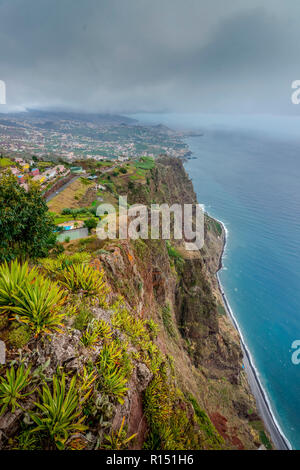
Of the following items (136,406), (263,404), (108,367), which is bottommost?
(263,404)

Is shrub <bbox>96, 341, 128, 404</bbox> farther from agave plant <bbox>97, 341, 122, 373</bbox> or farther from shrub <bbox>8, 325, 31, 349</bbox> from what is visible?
shrub <bbox>8, 325, 31, 349</bbox>

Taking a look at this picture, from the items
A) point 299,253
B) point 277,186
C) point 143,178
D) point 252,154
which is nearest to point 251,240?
point 299,253

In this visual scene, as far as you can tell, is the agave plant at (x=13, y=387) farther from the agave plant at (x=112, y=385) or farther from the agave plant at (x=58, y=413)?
the agave plant at (x=112, y=385)

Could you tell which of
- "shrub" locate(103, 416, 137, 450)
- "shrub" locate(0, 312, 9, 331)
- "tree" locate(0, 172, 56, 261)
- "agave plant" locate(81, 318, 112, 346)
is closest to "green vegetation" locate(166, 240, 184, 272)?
"tree" locate(0, 172, 56, 261)

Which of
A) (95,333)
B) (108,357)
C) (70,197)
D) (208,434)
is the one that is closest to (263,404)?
(208,434)

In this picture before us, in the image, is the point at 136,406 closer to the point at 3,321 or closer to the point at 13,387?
the point at 13,387
